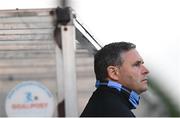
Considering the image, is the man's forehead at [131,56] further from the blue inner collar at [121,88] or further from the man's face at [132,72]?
the blue inner collar at [121,88]

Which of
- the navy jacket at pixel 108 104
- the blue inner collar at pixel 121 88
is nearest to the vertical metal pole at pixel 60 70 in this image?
the navy jacket at pixel 108 104

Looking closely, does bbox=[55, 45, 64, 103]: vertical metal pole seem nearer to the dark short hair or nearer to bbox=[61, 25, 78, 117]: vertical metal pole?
bbox=[61, 25, 78, 117]: vertical metal pole

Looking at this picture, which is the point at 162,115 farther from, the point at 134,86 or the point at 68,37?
the point at 68,37

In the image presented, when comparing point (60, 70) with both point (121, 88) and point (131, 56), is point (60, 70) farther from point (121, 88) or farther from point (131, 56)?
point (131, 56)

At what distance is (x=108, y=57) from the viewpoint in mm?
2764

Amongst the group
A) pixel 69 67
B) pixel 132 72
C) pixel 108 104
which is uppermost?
pixel 69 67

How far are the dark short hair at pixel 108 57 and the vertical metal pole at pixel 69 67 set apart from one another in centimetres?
48

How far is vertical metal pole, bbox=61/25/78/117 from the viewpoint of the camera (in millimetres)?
2277

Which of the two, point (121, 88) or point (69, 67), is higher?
point (69, 67)

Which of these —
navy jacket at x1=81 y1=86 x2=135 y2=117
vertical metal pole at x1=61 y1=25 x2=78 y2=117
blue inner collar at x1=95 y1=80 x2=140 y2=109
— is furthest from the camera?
blue inner collar at x1=95 y1=80 x2=140 y2=109

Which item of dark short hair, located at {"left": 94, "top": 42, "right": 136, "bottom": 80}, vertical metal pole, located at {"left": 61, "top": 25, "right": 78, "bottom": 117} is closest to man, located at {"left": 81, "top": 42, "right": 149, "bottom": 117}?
dark short hair, located at {"left": 94, "top": 42, "right": 136, "bottom": 80}

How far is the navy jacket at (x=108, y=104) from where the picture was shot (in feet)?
8.33

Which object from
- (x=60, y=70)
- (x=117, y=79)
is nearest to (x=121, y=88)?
(x=117, y=79)

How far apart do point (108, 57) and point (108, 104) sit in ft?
0.87
